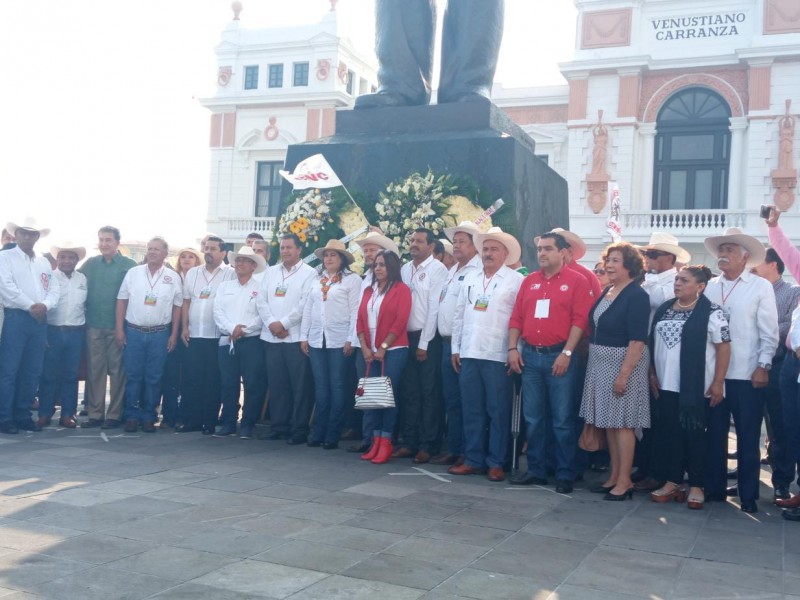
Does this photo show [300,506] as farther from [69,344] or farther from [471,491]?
[69,344]

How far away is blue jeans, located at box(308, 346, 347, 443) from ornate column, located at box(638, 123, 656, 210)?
22.5 m

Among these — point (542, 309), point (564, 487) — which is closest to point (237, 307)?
point (542, 309)

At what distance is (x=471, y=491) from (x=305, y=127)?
3028cm

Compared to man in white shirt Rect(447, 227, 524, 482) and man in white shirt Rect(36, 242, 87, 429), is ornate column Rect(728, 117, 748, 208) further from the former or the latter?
man in white shirt Rect(36, 242, 87, 429)

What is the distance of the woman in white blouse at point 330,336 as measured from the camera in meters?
7.32

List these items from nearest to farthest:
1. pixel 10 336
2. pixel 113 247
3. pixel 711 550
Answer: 1. pixel 711 550
2. pixel 10 336
3. pixel 113 247

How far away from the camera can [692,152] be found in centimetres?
2806

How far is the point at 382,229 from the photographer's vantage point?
7902 millimetres

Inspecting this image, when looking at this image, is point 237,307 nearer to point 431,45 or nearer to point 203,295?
point 203,295

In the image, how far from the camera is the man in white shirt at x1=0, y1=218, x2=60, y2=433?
7730 millimetres

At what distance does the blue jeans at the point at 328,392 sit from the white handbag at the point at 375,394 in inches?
24.7

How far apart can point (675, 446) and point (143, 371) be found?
477 centimetres

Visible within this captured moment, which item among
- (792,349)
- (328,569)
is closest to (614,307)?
(792,349)

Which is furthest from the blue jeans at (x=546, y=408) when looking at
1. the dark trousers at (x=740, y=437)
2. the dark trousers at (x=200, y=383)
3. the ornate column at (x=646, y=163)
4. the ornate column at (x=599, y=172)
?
the ornate column at (x=646, y=163)
